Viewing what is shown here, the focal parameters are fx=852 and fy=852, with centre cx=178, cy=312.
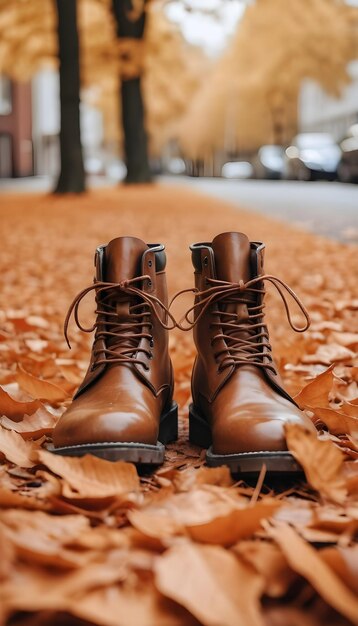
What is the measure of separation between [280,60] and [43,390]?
113 ft

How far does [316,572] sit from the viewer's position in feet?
4.29

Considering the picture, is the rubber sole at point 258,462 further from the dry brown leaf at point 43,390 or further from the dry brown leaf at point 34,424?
the dry brown leaf at point 43,390

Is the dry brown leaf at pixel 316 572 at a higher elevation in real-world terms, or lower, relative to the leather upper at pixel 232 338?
lower

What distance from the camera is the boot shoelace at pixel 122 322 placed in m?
2.13

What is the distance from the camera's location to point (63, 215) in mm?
12930

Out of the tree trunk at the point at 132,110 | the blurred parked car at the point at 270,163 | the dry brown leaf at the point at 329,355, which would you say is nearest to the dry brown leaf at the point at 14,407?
the dry brown leaf at the point at 329,355

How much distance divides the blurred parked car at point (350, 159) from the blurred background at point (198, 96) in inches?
2.4

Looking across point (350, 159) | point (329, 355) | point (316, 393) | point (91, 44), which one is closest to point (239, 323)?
point (316, 393)

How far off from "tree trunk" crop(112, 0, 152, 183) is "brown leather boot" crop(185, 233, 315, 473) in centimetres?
1770

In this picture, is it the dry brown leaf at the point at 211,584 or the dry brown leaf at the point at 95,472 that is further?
the dry brown leaf at the point at 95,472

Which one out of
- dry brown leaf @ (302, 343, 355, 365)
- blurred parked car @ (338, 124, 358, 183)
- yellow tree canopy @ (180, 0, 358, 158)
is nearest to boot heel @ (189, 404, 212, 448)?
dry brown leaf @ (302, 343, 355, 365)

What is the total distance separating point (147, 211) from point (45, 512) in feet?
40.5

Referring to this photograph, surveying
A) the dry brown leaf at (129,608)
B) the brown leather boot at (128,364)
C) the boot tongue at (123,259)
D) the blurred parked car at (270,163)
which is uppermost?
the boot tongue at (123,259)

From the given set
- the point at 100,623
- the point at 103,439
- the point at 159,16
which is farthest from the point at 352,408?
the point at 159,16
